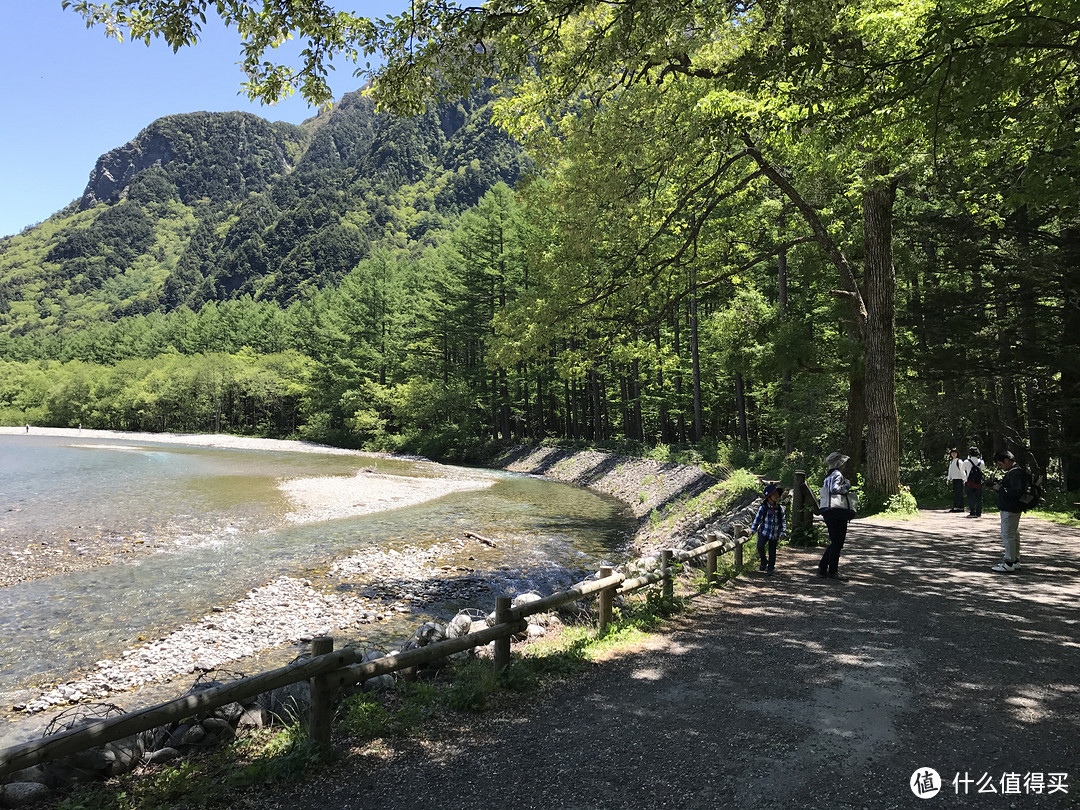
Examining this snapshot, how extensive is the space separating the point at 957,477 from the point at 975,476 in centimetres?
88

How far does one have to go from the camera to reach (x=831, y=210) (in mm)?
17094

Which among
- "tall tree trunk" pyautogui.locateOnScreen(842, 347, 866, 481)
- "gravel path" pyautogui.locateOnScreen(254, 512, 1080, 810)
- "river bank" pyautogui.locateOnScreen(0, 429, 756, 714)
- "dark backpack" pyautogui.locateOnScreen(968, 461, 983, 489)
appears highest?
"tall tree trunk" pyautogui.locateOnScreen(842, 347, 866, 481)

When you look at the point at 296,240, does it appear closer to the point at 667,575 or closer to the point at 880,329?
the point at 880,329

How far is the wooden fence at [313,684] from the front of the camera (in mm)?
3473

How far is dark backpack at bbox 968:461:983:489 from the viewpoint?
565 inches

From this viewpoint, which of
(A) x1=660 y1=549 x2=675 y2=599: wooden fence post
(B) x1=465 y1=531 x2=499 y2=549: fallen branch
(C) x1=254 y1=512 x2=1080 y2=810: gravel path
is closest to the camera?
(C) x1=254 y1=512 x2=1080 y2=810: gravel path

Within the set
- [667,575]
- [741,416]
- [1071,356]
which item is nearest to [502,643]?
[667,575]

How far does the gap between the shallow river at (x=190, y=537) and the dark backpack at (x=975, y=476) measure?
8.83m

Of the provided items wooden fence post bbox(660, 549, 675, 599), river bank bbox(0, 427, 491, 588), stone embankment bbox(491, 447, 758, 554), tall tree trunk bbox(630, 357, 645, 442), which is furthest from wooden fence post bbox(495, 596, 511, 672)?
tall tree trunk bbox(630, 357, 645, 442)

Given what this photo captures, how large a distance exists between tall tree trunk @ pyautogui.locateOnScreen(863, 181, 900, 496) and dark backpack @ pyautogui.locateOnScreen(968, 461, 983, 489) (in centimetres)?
179

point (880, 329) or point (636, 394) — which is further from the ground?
point (880, 329)

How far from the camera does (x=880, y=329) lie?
14156 millimetres

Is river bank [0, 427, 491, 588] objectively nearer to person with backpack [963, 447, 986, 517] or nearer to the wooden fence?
the wooden fence

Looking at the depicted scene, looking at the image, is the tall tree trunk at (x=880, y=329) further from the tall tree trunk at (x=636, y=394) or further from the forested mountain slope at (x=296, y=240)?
the forested mountain slope at (x=296, y=240)
